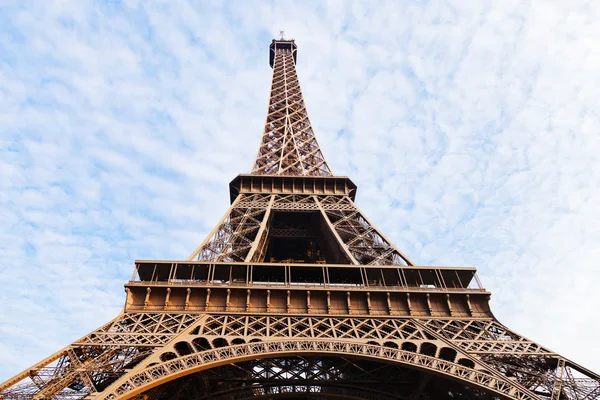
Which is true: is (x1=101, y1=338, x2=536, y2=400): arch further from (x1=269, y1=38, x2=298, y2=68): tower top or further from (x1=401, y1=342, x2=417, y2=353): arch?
(x1=269, y1=38, x2=298, y2=68): tower top

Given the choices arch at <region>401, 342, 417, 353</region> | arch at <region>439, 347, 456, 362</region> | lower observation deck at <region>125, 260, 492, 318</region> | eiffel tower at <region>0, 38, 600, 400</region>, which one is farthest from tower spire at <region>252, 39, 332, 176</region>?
arch at <region>439, 347, 456, 362</region>

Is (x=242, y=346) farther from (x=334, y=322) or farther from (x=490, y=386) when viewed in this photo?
(x=490, y=386)

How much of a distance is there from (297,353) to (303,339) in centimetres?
62

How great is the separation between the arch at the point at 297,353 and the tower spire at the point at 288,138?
55.7 feet

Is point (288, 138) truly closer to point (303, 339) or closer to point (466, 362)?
point (303, 339)

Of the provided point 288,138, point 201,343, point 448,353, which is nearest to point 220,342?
point 201,343

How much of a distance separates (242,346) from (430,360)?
6.02 m

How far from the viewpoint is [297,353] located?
14.3 meters

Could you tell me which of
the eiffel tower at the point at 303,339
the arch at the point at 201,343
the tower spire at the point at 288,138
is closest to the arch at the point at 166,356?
the eiffel tower at the point at 303,339

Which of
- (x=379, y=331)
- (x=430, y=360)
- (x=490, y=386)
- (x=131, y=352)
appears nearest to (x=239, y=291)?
(x=131, y=352)

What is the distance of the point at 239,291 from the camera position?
1730 centimetres

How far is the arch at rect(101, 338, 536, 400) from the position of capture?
12688 mm

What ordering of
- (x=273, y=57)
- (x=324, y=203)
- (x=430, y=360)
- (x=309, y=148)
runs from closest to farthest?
(x=430, y=360)
(x=324, y=203)
(x=309, y=148)
(x=273, y=57)

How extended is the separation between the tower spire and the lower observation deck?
41.8 feet
